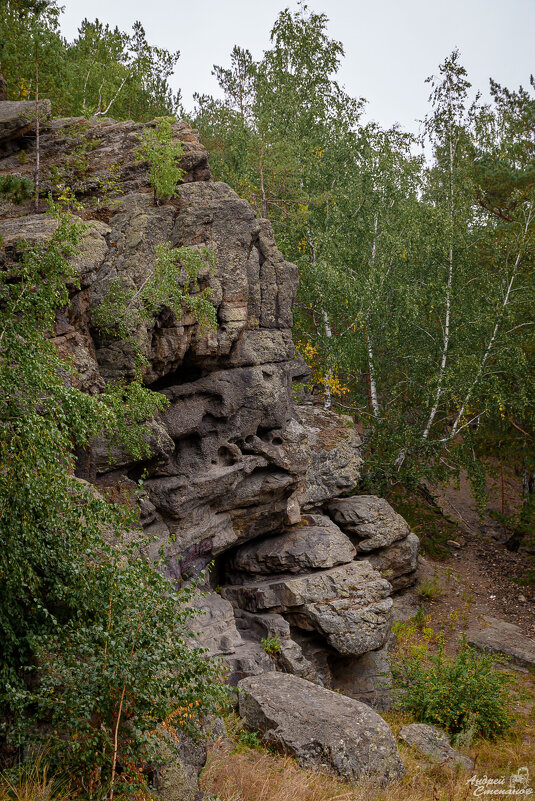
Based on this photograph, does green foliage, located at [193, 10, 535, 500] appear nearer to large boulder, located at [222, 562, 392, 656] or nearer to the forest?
the forest

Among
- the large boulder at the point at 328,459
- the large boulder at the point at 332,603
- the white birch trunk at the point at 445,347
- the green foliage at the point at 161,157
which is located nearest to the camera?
the green foliage at the point at 161,157

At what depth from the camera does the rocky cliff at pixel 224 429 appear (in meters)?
13.1

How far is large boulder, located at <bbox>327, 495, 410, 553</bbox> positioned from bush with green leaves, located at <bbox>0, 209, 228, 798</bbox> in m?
11.5

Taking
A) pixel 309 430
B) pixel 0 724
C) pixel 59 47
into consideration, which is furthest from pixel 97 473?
pixel 59 47

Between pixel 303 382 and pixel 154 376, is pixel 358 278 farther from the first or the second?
pixel 154 376

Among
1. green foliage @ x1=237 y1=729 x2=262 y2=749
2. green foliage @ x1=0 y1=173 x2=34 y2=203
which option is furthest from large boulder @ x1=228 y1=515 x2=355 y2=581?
green foliage @ x1=0 y1=173 x2=34 y2=203

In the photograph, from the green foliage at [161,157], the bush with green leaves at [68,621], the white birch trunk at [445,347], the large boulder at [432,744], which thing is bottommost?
the large boulder at [432,744]

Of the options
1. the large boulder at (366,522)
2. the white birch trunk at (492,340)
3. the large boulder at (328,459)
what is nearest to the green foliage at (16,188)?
the large boulder at (328,459)

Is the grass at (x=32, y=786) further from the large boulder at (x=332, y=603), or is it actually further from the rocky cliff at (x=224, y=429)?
the large boulder at (x=332, y=603)

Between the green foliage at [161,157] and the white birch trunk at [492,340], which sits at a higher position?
the green foliage at [161,157]

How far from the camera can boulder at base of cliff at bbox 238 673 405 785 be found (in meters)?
10.3

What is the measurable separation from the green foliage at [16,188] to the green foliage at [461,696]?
1273 centimetres

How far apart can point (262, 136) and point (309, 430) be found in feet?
35.7

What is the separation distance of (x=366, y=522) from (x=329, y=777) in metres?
9.07
